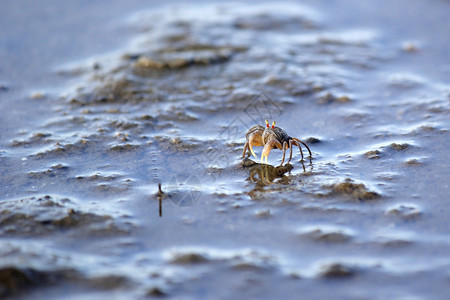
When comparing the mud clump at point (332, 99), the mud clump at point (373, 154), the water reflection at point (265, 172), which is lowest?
the water reflection at point (265, 172)

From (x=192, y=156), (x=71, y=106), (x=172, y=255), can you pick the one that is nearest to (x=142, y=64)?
(x=71, y=106)

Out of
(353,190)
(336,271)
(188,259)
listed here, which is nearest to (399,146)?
(353,190)

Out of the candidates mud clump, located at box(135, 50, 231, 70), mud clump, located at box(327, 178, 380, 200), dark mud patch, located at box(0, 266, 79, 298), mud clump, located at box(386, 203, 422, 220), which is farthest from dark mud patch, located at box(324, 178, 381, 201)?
mud clump, located at box(135, 50, 231, 70)

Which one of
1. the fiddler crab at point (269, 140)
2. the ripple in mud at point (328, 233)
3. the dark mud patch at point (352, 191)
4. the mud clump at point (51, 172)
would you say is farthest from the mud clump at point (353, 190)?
the mud clump at point (51, 172)

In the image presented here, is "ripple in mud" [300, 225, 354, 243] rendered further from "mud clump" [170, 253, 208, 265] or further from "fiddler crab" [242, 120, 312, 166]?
"fiddler crab" [242, 120, 312, 166]

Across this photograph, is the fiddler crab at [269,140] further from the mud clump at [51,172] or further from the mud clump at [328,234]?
the mud clump at [51,172]

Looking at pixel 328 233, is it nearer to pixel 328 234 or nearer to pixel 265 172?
pixel 328 234

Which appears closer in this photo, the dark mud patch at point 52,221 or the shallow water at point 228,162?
the shallow water at point 228,162
